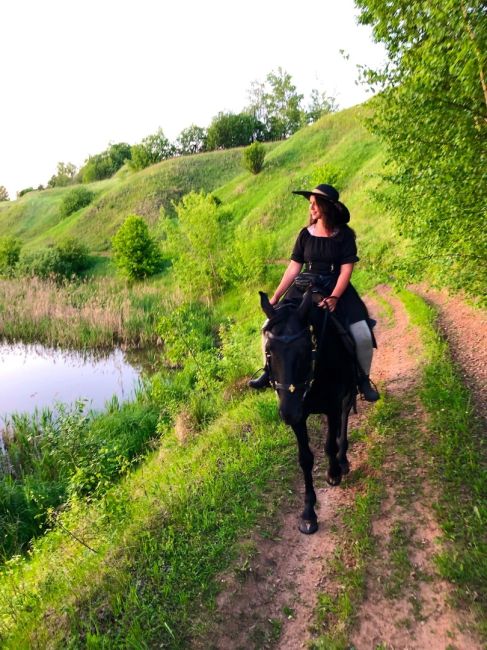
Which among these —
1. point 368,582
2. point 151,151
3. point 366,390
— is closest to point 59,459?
point 366,390

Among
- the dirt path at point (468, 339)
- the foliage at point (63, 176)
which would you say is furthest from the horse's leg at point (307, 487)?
the foliage at point (63, 176)

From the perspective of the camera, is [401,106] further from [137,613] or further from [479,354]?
[137,613]

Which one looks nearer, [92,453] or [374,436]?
[374,436]

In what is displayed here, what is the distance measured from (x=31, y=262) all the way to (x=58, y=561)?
117 feet

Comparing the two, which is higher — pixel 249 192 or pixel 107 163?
pixel 107 163

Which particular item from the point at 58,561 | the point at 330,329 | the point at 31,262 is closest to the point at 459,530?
the point at 330,329

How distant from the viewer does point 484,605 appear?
3.45m

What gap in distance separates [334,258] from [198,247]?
18.8 m

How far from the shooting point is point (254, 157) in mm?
44312

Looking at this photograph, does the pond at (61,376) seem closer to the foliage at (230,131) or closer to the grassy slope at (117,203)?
the grassy slope at (117,203)

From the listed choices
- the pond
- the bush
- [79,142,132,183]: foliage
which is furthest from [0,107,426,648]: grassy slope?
[79,142,132,183]: foliage

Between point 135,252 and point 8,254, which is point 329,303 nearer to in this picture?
point 135,252

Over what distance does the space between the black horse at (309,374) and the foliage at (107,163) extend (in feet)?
309

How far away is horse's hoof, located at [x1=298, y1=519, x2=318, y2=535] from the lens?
15.4 ft
